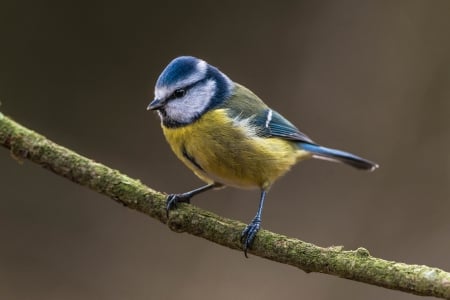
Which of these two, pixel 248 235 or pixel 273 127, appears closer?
pixel 248 235

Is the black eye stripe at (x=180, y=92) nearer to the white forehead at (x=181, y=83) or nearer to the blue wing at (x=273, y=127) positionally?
the white forehead at (x=181, y=83)

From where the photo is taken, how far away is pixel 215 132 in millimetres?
1703

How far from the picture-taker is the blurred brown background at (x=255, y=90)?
269 cm

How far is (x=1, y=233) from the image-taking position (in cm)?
276

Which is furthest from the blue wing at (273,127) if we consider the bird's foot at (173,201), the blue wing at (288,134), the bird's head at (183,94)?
the bird's foot at (173,201)

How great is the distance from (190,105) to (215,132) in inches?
4.8

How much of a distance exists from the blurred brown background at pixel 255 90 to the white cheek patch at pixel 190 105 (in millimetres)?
1077

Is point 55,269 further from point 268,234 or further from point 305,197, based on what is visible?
point 268,234

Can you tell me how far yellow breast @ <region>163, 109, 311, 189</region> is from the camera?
1.68 m

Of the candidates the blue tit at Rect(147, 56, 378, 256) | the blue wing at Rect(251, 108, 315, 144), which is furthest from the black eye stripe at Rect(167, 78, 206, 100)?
the blue wing at Rect(251, 108, 315, 144)

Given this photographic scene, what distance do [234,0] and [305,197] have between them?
3.31ft

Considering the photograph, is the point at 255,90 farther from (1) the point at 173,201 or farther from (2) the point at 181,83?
(1) the point at 173,201

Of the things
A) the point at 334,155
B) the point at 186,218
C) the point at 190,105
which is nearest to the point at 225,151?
the point at 190,105

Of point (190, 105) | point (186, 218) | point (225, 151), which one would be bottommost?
point (186, 218)
